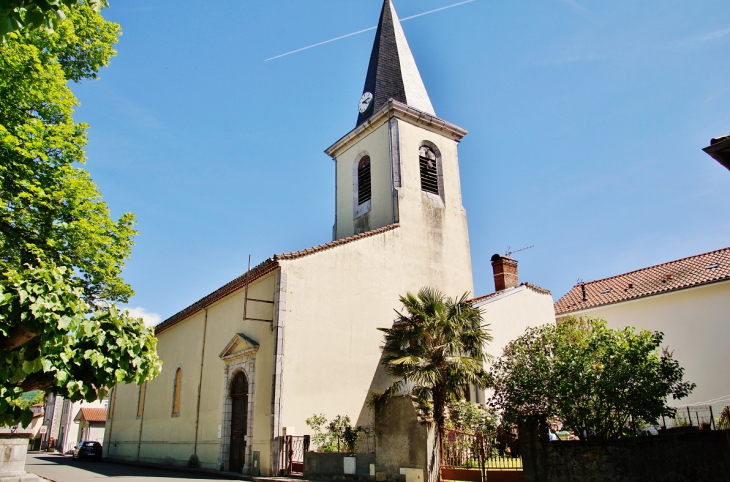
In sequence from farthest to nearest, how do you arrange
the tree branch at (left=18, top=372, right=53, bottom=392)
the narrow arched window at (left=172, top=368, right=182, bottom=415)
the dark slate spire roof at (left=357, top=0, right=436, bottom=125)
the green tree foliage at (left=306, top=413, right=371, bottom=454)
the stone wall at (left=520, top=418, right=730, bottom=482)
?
the dark slate spire roof at (left=357, top=0, right=436, bottom=125) → the narrow arched window at (left=172, top=368, right=182, bottom=415) → the green tree foliage at (left=306, top=413, right=371, bottom=454) → the stone wall at (left=520, top=418, right=730, bottom=482) → the tree branch at (left=18, top=372, right=53, bottom=392)

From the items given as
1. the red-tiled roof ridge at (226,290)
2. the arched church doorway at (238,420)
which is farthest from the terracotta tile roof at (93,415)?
the arched church doorway at (238,420)

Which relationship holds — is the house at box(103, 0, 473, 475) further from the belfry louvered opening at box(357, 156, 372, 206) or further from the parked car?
the parked car

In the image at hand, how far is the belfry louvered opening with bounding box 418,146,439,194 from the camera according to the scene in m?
22.4

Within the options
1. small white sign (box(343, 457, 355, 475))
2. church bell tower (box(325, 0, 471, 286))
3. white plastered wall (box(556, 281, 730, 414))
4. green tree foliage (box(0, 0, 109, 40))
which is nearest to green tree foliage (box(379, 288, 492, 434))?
small white sign (box(343, 457, 355, 475))

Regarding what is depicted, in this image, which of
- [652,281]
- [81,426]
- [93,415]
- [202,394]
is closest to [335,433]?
[202,394]

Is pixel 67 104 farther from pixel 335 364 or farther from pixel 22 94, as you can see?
pixel 335 364

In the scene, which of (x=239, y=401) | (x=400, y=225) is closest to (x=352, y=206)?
(x=400, y=225)

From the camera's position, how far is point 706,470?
36.3 feet

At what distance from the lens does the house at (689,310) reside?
19859 millimetres

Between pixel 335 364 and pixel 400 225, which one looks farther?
pixel 400 225

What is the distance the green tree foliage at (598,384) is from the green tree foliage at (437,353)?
1903 mm

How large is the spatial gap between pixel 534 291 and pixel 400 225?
6.24 meters

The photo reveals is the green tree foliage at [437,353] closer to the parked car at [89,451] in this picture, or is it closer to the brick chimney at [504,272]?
the brick chimney at [504,272]

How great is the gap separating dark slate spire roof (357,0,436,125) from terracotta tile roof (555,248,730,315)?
1110 centimetres
